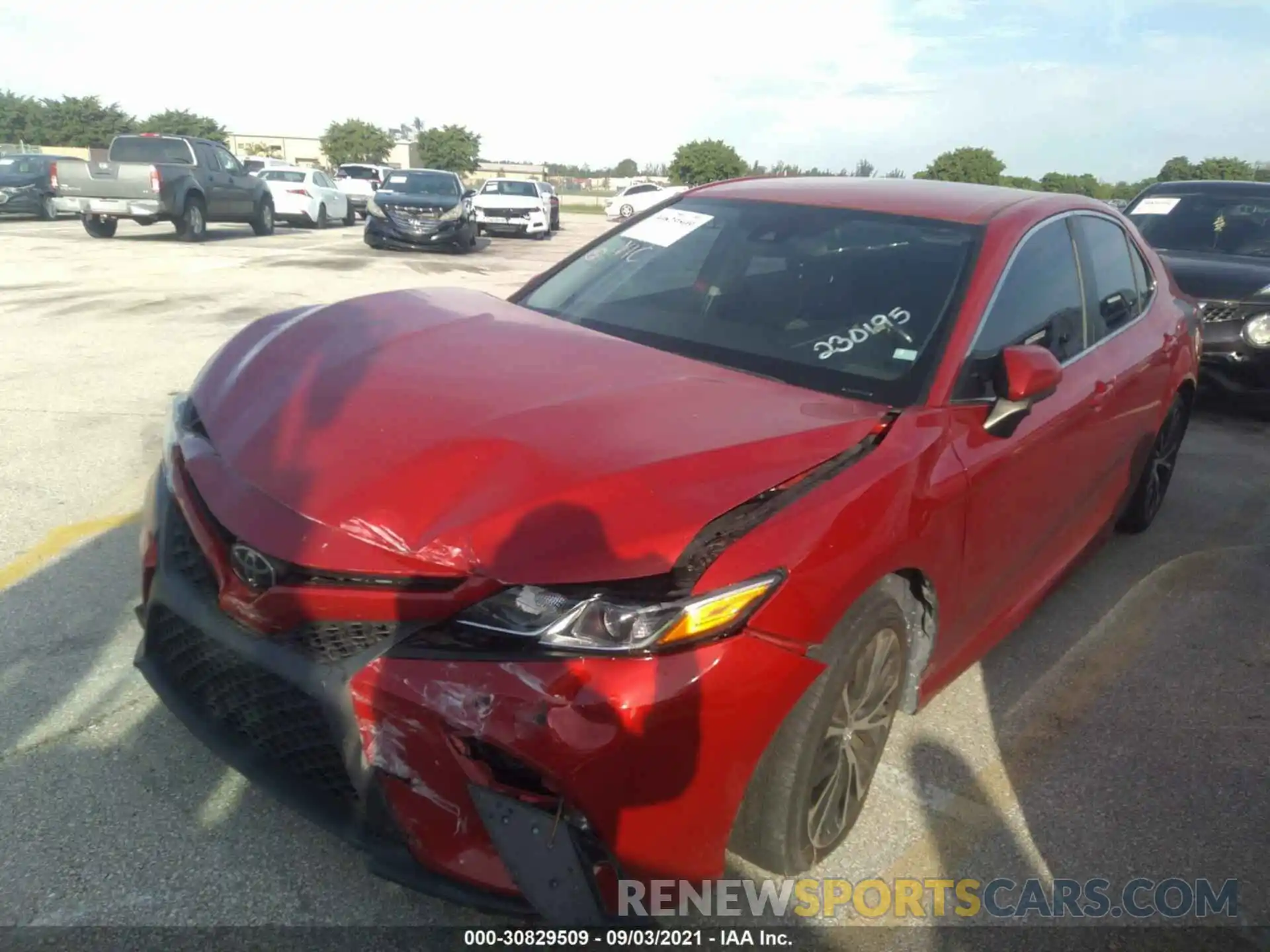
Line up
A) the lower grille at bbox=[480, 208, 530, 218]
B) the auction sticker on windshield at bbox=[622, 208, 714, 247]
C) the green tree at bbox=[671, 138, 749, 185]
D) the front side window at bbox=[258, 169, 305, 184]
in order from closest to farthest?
the auction sticker on windshield at bbox=[622, 208, 714, 247]
the lower grille at bbox=[480, 208, 530, 218]
the front side window at bbox=[258, 169, 305, 184]
the green tree at bbox=[671, 138, 749, 185]

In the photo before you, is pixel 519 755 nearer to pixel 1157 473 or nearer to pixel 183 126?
pixel 1157 473

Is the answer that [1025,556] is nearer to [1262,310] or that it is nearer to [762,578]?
[762,578]

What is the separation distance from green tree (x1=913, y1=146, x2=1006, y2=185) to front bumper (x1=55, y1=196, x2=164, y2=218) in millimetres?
19756

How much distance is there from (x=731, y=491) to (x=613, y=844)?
77 centimetres

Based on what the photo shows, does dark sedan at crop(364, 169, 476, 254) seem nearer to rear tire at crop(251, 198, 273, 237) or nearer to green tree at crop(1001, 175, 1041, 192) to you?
rear tire at crop(251, 198, 273, 237)

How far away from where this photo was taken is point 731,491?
2236mm

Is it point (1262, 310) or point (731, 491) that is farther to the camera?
point (1262, 310)

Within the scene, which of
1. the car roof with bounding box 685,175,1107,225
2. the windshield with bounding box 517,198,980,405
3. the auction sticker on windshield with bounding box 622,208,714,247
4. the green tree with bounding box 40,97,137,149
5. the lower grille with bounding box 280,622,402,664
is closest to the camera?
the lower grille with bounding box 280,622,402,664

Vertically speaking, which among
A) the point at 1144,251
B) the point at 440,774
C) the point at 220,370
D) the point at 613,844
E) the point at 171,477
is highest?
the point at 1144,251

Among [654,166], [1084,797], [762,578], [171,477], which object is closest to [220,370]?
[171,477]

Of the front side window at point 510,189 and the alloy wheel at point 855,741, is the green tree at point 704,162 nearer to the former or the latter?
the front side window at point 510,189

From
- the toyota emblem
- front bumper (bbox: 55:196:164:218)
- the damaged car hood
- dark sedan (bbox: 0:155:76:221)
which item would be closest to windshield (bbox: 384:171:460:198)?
front bumper (bbox: 55:196:164:218)

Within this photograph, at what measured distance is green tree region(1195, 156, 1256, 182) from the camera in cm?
2930

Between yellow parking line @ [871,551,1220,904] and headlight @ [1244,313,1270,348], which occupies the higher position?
headlight @ [1244,313,1270,348]
